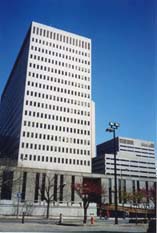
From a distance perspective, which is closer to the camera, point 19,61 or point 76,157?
point 76,157

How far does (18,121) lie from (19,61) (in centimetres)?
1439

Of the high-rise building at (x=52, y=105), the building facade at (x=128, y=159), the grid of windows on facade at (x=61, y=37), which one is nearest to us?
the high-rise building at (x=52, y=105)

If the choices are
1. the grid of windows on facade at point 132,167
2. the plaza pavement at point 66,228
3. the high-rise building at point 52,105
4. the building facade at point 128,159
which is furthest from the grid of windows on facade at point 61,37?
the plaza pavement at point 66,228

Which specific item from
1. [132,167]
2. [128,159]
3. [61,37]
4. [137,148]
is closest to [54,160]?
[61,37]

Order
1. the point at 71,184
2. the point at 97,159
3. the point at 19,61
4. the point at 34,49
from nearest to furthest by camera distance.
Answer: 1. the point at 71,184
2. the point at 34,49
3. the point at 19,61
4. the point at 97,159

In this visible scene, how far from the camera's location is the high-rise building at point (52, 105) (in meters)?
40.0

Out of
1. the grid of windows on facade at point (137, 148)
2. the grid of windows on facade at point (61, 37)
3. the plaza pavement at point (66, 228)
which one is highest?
the grid of windows on facade at point (61, 37)

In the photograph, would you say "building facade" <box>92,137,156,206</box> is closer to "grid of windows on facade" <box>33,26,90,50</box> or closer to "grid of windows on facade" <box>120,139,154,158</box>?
"grid of windows on facade" <box>120,139,154,158</box>

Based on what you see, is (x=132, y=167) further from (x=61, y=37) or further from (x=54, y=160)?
(x=61, y=37)

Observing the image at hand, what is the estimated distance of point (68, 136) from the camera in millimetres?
42562

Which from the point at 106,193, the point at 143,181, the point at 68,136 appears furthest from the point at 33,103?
the point at 143,181

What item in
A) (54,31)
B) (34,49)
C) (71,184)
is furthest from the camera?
(54,31)

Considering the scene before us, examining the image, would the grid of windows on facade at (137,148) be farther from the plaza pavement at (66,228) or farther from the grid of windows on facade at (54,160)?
the plaza pavement at (66,228)

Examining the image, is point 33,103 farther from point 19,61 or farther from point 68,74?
point 19,61
